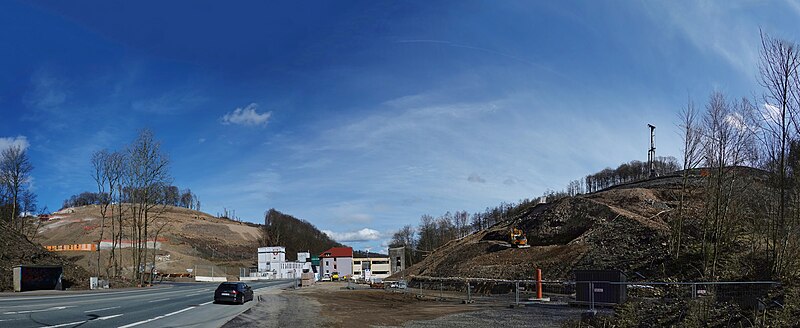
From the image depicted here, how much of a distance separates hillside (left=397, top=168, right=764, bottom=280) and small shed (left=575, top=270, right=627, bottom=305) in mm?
4235

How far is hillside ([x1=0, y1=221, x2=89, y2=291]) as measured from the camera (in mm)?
41562

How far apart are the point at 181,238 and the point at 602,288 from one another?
160 meters

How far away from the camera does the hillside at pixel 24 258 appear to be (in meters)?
41.6

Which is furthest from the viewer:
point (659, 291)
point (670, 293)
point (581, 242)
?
point (581, 242)

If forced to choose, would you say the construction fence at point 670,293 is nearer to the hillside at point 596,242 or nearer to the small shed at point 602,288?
the small shed at point 602,288

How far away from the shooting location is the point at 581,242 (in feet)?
152

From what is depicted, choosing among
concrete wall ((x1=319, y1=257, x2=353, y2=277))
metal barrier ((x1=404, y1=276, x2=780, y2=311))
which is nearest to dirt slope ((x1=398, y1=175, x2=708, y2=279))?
metal barrier ((x1=404, y1=276, x2=780, y2=311))

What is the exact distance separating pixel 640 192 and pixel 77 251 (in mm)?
124109

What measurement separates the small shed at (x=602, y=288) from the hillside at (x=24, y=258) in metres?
39.9

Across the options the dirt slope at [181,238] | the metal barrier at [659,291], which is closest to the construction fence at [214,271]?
the dirt slope at [181,238]

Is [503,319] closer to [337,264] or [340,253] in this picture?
[337,264]

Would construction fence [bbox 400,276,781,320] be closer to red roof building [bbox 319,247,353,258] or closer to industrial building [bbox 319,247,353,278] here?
industrial building [bbox 319,247,353,278]

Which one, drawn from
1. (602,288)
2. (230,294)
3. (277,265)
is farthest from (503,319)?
(277,265)

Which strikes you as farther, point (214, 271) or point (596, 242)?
point (214, 271)
